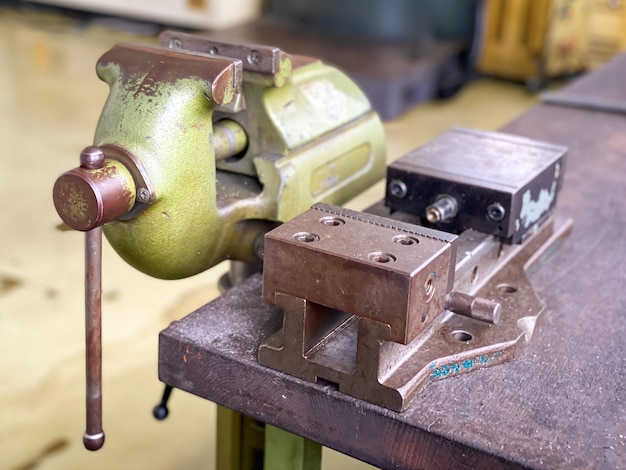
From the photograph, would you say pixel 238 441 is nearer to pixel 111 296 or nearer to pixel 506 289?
pixel 506 289

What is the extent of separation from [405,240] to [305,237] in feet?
0.29

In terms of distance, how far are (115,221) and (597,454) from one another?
19.1 inches

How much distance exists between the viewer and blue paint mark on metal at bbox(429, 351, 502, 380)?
760 mm

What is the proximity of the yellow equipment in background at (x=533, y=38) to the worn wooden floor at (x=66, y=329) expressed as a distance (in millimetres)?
634

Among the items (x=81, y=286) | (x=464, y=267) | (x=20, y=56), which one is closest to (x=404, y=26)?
(x=20, y=56)

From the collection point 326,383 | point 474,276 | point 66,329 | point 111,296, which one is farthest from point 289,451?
point 111,296

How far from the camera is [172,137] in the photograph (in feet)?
2.58

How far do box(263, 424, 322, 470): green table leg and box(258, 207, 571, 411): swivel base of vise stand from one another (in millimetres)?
141

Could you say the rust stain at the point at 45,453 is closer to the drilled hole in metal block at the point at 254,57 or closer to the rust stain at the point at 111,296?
the rust stain at the point at 111,296

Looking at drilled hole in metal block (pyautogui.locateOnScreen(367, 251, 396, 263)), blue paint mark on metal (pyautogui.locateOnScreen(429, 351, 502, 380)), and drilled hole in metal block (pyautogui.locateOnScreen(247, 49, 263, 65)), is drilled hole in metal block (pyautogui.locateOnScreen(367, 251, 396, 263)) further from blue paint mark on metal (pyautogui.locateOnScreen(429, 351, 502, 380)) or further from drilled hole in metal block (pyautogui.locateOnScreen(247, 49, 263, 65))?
drilled hole in metal block (pyautogui.locateOnScreen(247, 49, 263, 65))

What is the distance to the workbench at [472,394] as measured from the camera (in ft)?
2.24

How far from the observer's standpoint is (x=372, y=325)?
0.70m

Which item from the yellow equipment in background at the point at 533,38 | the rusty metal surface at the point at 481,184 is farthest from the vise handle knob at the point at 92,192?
the yellow equipment in background at the point at 533,38

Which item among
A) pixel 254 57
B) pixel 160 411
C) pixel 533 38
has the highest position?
pixel 254 57
